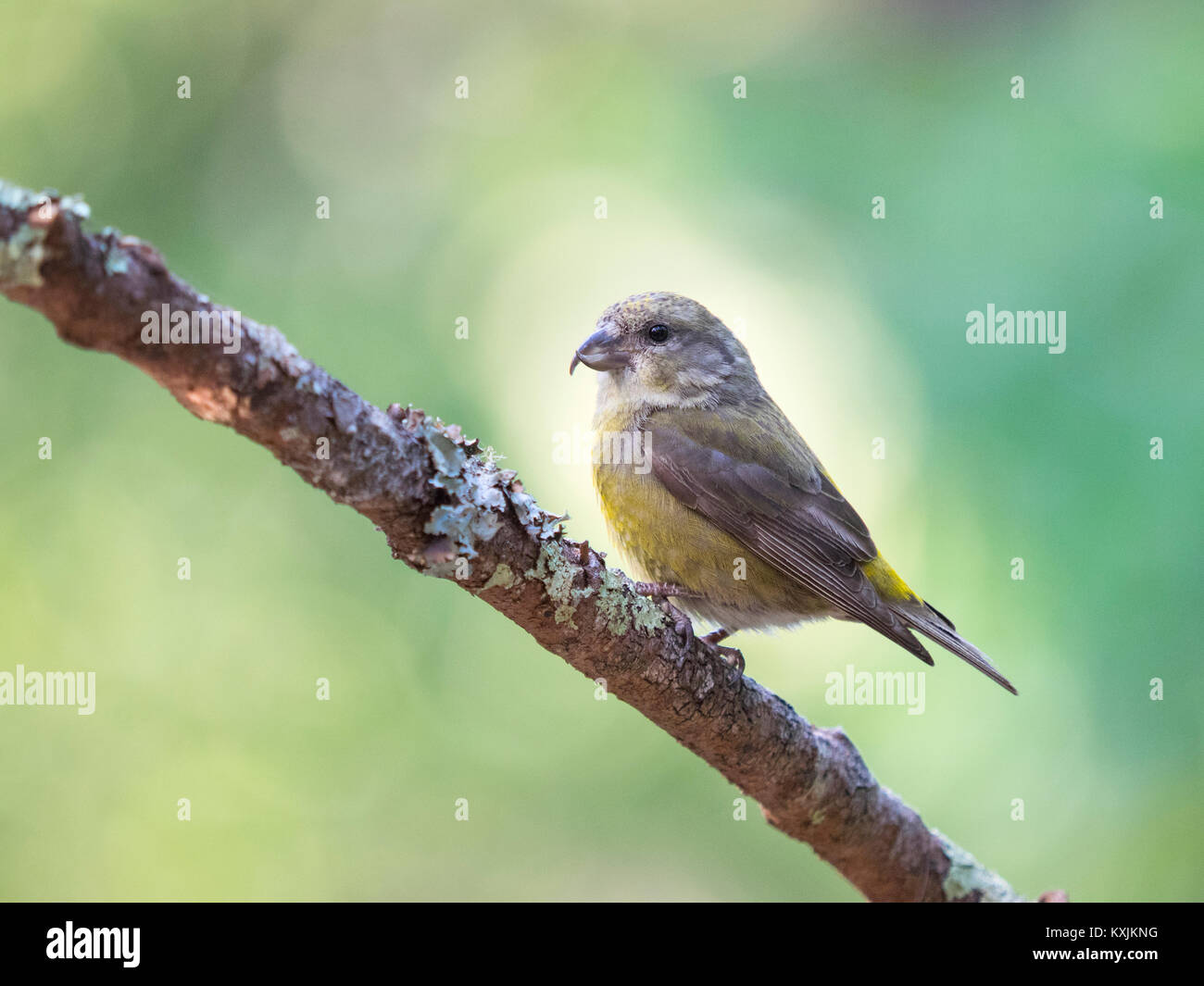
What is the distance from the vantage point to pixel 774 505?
401cm

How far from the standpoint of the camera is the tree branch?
165 centimetres

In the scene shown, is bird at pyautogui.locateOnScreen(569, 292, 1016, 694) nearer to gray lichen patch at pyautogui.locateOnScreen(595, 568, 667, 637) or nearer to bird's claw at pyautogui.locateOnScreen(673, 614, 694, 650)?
bird's claw at pyautogui.locateOnScreen(673, 614, 694, 650)

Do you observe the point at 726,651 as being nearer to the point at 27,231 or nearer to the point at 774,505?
the point at 774,505

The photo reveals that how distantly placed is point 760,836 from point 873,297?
2565 millimetres

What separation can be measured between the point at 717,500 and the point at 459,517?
6.07 feet

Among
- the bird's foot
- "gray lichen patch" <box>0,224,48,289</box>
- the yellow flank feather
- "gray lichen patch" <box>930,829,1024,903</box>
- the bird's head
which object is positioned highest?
the bird's head

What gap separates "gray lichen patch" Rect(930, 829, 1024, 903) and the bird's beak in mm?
2180

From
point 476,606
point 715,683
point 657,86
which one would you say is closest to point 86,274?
point 715,683

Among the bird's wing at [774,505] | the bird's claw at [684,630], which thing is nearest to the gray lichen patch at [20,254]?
the bird's claw at [684,630]

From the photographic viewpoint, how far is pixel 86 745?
15.6 ft

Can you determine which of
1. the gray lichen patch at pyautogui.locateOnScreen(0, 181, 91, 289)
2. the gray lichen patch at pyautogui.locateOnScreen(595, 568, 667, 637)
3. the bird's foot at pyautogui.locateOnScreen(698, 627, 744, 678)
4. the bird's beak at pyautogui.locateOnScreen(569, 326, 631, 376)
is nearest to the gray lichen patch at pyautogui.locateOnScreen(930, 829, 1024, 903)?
the bird's foot at pyautogui.locateOnScreen(698, 627, 744, 678)

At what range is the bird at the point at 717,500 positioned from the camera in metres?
3.86

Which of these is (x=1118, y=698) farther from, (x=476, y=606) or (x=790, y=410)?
(x=476, y=606)
